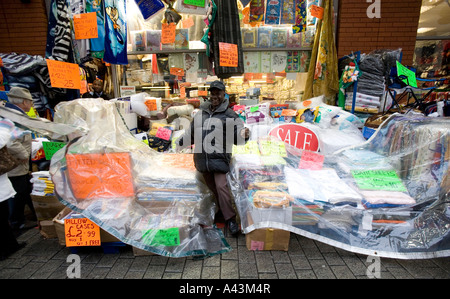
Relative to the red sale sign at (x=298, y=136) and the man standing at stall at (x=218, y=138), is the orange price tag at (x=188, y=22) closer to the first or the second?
the man standing at stall at (x=218, y=138)

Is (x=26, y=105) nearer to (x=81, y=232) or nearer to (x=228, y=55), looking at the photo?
(x=81, y=232)

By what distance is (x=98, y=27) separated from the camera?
10.7 feet

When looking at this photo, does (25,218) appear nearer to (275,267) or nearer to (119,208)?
(119,208)

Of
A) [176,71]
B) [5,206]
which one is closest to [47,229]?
[5,206]

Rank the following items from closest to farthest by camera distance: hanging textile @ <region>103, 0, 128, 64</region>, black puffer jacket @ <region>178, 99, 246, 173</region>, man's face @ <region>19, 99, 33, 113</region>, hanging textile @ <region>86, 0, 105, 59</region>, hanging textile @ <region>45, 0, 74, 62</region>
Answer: black puffer jacket @ <region>178, 99, 246, 173</region> → man's face @ <region>19, 99, 33, 113</region> → hanging textile @ <region>45, 0, 74, 62</region> → hanging textile @ <region>86, 0, 105, 59</region> → hanging textile @ <region>103, 0, 128, 64</region>

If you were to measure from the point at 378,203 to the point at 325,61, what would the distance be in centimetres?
302

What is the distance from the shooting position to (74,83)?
3131mm

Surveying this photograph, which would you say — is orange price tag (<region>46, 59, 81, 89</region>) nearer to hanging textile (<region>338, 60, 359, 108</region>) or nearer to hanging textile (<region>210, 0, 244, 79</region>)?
hanging textile (<region>210, 0, 244, 79</region>)

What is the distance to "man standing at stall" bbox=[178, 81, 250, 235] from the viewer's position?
2.72 meters

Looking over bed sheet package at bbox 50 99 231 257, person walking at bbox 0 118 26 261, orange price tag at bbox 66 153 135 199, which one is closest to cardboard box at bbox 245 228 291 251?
bed sheet package at bbox 50 99 231 257

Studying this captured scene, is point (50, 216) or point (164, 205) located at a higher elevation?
point (164, 205)

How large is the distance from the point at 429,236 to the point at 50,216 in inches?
179

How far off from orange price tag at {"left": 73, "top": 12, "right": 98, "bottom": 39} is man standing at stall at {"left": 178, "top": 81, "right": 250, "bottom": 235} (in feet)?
6.27

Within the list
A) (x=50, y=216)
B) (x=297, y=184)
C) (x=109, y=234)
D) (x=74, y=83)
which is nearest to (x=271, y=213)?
(x=297, y=184)
